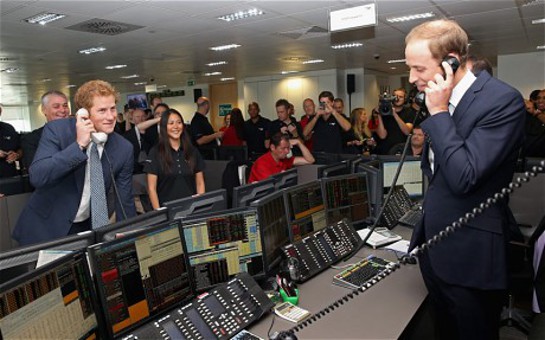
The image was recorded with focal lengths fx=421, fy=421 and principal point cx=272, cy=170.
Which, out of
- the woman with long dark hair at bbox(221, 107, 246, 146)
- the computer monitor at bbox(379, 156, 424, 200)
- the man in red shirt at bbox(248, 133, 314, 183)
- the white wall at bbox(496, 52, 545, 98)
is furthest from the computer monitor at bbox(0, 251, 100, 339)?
the white wall at bbox(496, 52, 545, 98)

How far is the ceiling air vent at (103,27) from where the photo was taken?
17.4ft

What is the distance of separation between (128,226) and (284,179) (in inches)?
48.6

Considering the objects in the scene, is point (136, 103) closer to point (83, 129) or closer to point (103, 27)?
point (103, 27)

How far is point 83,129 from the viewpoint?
190cm

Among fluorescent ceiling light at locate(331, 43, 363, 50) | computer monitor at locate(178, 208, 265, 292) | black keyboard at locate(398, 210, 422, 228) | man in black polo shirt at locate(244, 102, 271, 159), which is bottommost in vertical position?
black keyboard at locate(398, 210, 422, 228)

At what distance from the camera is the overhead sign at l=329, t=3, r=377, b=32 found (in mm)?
3838

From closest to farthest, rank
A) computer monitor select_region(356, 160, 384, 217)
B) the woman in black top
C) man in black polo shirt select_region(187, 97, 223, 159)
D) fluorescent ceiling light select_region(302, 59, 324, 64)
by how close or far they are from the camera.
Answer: computer monitor select_region(356, 160, 384, 217), the woman in black top, man in black polo shirt select_region(187, 97, 223, 159), fluorescent ceiling light select_region(302, 59, 324, 64)

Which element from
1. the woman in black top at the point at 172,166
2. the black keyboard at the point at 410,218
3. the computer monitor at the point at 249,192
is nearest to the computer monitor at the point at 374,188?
the black keyboard at the point at 410,218

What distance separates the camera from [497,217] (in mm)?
1269

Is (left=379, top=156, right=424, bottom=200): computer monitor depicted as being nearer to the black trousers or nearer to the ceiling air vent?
the black trousers

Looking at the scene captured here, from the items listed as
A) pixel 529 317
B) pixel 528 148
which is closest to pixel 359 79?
pixel 528 148

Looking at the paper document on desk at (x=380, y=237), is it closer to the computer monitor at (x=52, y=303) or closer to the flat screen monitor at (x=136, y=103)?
the computer monitor at (x=52, y=303)

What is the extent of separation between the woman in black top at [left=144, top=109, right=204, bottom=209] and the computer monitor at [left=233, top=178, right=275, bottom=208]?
3.21ft

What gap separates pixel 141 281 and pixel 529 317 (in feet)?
9.45
